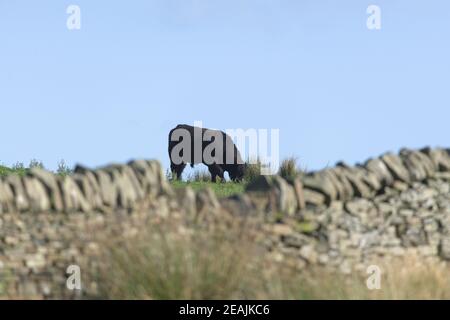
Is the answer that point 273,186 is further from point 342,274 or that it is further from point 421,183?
point 421,183

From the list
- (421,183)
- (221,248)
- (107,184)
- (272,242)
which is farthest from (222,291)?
(421,183)

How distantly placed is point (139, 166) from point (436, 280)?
10.0ft

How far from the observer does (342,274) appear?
29.4 ft

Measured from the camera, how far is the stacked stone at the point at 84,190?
29.3 feet

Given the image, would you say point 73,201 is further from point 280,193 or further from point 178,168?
point 178,168

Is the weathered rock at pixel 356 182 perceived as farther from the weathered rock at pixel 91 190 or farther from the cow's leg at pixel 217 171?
the cow's leg at pixel 217 171

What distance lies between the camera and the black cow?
2256 cm

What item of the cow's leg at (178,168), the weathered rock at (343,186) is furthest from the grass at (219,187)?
the weathered rock at (343,186)

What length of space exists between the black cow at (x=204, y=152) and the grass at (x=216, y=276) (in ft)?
43.9

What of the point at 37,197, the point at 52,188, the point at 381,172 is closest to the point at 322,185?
the point at 381,172

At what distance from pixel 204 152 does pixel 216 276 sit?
15294 mm

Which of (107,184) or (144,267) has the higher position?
(107,184)

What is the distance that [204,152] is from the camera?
76.0 ft
